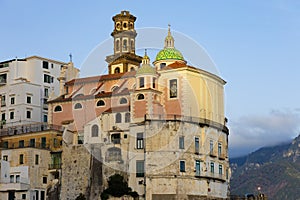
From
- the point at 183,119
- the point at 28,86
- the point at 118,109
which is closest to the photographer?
the point at 183,119

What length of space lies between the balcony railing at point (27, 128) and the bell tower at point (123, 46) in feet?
51.7

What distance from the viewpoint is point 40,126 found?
9506 cm

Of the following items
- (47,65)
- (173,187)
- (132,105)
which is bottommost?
(173,187)

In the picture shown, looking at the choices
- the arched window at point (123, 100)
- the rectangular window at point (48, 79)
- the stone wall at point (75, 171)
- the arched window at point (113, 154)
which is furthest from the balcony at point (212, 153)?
the rectangular window at point (48, 79)

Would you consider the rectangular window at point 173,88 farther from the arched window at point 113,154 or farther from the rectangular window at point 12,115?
the rectangular window at point 12,115

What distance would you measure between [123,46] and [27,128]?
23695mm

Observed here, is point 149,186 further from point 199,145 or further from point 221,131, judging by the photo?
point 221,131

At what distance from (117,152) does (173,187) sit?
946cm

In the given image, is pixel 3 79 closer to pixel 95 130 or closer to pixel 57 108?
pixel 57 108

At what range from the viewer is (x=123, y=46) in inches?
4277

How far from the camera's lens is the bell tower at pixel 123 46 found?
103312 millimetres

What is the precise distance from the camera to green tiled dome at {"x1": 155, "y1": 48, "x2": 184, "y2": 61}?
315 ft

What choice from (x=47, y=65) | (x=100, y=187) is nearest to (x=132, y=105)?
(x=100, y=187)

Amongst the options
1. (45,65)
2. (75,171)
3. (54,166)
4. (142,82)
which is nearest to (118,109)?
(142,82)
